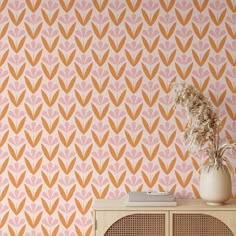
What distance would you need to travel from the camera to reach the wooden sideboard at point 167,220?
8.13 ft

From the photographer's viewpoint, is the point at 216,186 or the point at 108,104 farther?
the point at 108,104

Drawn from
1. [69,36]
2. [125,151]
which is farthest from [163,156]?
[69,36]

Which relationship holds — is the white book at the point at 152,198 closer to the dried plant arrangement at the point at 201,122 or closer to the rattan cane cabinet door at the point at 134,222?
the rattan cane cabinet door at the point at 134,222

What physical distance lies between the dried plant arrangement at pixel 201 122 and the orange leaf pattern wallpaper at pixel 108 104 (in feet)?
0.65

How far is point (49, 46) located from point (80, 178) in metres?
0.84

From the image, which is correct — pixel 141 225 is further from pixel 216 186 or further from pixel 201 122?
pixel 201 122

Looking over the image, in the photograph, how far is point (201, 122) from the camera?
2533mm

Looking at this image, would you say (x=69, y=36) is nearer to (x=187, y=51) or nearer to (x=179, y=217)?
(x=187, y=51)

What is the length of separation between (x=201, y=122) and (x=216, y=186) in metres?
0.36

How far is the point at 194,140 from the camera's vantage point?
8.32 feet

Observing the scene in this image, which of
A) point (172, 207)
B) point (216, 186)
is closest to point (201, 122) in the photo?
point (216, 186)

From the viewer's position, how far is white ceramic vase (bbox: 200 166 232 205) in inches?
98.0

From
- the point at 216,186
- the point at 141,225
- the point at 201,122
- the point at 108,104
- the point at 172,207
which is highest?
the point at 108,104

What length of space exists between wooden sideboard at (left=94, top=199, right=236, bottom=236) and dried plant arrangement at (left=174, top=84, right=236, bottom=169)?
0.28 m
